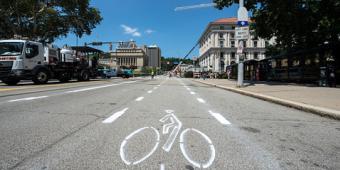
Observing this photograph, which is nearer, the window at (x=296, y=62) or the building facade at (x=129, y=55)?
the window at (x=296, y=62)

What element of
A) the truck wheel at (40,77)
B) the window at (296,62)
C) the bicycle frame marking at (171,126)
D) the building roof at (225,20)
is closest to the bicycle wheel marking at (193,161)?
the bicycle frame marking at (171,126)

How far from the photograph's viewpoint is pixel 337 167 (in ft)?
12.7

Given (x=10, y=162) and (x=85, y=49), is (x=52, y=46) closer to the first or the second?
(x=85, y=49)

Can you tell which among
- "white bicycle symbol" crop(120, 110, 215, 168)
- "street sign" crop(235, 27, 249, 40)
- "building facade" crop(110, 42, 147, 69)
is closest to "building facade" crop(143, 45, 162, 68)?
"building facade" crop(110, 42, 147, 69)

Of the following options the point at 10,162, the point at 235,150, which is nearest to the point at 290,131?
the point at 235,150

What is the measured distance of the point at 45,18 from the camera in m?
41.9

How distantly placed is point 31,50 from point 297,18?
1921 cm

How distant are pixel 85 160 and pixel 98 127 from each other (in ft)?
7.21

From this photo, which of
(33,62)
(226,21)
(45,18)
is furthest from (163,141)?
(226,21)

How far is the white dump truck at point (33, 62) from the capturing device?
814 inches

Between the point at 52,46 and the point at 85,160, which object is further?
the point at 52,46

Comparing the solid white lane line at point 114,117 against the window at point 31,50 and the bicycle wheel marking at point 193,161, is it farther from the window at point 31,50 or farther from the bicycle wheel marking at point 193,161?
the window at point 31,50

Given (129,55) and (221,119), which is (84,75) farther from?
(129,55)

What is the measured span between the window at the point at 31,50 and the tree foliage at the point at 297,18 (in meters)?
14.3
